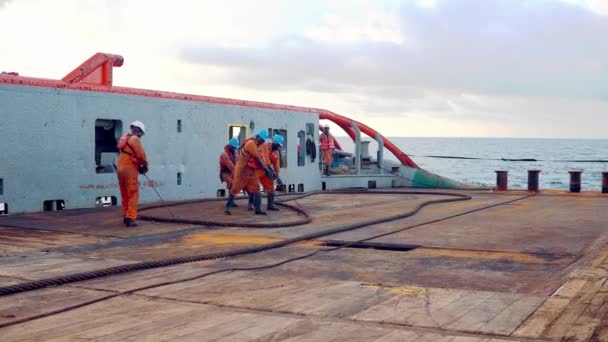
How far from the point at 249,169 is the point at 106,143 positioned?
14.4ft

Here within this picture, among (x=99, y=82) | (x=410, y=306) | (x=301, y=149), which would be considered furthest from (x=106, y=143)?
(x=410, y=306)

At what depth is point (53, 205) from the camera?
14578 millimetres

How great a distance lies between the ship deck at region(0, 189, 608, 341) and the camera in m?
5.48

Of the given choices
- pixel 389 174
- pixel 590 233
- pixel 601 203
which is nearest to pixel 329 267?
pixel 590 233

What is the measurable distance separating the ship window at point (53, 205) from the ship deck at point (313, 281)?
1.04 meters

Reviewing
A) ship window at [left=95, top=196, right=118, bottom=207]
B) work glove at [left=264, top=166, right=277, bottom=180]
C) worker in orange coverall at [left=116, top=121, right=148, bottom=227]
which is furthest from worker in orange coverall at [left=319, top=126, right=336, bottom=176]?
worker in orange coverall at [left=116, top=121, right=148, bottom=227]

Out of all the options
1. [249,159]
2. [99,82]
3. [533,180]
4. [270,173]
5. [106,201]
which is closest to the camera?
[249,159]

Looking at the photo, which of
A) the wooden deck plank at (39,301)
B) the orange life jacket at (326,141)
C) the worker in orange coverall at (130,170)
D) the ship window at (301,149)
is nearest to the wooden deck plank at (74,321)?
the wooden deck plank at (39,301)

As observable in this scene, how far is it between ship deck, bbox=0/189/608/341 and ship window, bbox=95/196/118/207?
2.00 meters

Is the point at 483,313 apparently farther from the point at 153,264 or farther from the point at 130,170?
the point at 130,170

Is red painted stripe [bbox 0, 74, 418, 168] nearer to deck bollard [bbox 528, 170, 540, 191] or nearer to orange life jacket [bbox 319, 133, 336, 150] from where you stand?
orange life jacket [bbox 319, 133, 336, 150]

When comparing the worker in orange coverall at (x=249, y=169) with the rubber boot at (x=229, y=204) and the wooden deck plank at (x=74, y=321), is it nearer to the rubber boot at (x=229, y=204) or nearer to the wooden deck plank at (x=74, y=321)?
the rubber boot at (x=229, y=204)

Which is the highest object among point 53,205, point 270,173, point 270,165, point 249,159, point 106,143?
point 106,143

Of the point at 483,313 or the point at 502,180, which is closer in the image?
the point at 483,313
